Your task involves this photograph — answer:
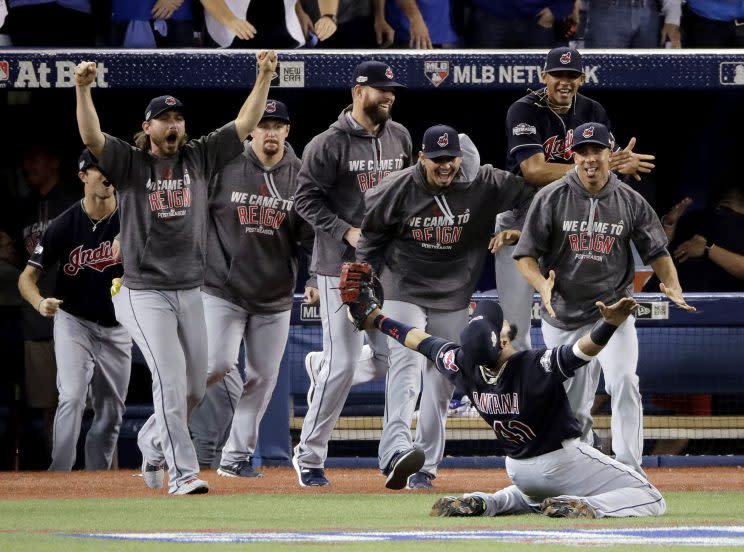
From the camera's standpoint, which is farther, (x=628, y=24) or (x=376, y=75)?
(x=628, y=24)

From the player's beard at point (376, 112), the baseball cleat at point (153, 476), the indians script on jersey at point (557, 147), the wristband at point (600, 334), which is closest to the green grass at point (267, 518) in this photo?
the baseball cleat at point (153, 476)

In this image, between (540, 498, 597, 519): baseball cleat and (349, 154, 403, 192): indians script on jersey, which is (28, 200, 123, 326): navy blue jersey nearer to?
(349, 154, 403, 192): indians script on jersey

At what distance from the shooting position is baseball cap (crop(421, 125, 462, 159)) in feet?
22.5

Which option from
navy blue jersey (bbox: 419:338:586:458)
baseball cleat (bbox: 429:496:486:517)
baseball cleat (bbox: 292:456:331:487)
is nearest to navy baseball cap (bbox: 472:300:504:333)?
navy blue jersey (bbox: 419:338:586:458)

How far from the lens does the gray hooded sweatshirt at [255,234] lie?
795 cm

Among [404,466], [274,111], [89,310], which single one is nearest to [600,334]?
[404,466]

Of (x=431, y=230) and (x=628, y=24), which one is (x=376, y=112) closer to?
(x=431, y=230)

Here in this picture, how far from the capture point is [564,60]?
725cm

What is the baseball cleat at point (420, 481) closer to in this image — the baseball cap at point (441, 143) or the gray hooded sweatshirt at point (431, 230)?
the gray hooded sweatshirt at point (431, 230)

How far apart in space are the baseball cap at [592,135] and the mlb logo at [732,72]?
2.83 m

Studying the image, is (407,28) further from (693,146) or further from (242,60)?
(693,146)

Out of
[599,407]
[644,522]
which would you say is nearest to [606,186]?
[644,522]

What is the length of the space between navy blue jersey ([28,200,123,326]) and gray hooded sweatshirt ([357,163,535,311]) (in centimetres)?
211

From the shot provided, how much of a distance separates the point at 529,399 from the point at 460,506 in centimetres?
48
